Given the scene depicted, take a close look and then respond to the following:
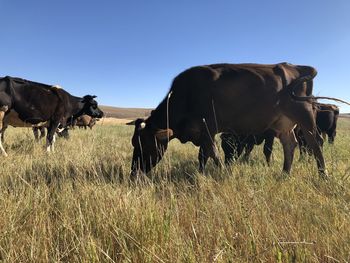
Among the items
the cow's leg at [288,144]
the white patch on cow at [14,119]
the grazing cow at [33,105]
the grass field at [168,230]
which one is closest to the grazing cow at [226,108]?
the cow's leg at [288,144]

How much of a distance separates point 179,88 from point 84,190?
11.1ft

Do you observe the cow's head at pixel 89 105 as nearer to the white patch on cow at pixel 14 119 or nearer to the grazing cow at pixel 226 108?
the white patch on cow at pixel 14 119

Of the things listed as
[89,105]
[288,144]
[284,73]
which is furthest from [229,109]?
[89,105]

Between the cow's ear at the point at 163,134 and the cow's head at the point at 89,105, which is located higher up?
the cow's head at the point at 89,105

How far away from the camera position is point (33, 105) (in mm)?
9445

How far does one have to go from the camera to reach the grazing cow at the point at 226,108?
19.3 feet

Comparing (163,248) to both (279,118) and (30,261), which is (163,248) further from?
(279,118)

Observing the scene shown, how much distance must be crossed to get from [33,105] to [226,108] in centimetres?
617

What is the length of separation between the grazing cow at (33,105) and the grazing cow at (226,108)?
13.7ft

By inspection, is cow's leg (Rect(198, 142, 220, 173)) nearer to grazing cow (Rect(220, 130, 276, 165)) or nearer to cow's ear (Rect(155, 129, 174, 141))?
cow's ear (Rect(155, 129, 174, 141))

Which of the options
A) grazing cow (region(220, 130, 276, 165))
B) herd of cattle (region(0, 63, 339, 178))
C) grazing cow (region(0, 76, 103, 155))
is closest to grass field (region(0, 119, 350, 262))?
herd of cattle (region(0, 63, 339, 178))

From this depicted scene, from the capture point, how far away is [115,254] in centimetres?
240

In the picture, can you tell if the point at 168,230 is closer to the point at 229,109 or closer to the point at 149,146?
the point at 149,146

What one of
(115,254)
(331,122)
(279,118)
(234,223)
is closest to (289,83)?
(279,118)
